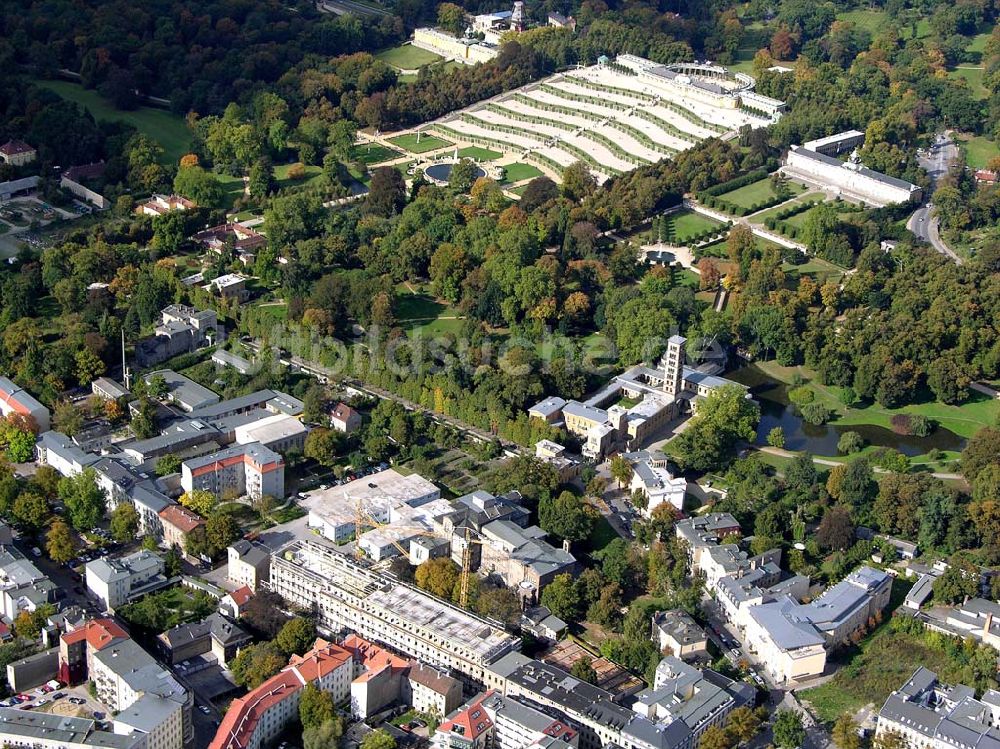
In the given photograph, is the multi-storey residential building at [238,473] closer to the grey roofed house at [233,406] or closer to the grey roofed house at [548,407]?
the grey roofed house at [233,406]

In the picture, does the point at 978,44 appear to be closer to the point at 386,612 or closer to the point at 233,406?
the point at 233,406

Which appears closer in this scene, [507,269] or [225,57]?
[507,269]

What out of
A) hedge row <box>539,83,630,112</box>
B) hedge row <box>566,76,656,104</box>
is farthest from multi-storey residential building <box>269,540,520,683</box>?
hedge row <box>566,76,656,104</box>

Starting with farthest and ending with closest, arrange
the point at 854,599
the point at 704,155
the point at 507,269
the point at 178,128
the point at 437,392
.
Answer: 1. the point at 178,128
2. the point at 704,155
3. the point at 507,269
4. the point at 437,392
5. the point at 854,599

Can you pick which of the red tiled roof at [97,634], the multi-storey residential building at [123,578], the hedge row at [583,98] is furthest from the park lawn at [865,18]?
the red tiled roof at [97,634]

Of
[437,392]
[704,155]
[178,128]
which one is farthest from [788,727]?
[178,128]

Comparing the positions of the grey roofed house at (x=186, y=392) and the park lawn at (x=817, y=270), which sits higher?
the park lawn at (x=817, y=270)

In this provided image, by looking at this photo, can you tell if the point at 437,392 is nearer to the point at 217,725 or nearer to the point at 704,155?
the point at 217,725
